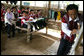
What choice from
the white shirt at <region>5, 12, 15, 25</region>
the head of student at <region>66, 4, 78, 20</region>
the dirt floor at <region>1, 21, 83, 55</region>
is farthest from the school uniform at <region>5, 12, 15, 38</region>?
the head of student at <region>66, 4, 78, 20</region>

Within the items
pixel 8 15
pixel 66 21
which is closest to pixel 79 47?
pixel 66 21

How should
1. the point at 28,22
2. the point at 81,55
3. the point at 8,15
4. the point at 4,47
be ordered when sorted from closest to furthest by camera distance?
the point at 81,55, the point at 4,47, the point at 28,22, the point at 8,15

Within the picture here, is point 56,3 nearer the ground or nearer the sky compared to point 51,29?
nearer the sky

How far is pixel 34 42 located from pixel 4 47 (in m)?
1.07

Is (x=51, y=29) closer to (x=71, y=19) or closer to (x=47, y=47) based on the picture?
(x=47, y=47)

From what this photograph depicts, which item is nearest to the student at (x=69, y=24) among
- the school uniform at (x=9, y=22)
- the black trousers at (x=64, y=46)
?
the black trousers at (x=64, y=46)

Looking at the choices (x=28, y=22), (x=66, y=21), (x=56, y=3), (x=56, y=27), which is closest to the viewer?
(x=66, y=21)

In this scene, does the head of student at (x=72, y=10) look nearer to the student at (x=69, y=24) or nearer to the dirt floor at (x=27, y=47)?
the student at (x=69, y=24)

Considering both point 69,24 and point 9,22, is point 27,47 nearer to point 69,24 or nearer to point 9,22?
point 9,22

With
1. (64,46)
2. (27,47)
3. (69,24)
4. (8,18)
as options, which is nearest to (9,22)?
(8,18)

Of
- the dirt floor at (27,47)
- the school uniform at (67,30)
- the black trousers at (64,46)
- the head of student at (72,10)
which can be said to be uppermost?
the head of student at (72,10)

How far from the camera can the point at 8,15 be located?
4.95 metres

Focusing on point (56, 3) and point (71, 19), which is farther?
point (56, 3)

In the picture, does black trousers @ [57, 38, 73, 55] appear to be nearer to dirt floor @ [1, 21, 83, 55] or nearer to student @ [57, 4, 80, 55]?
student @ [57, 4, 80, 55]
